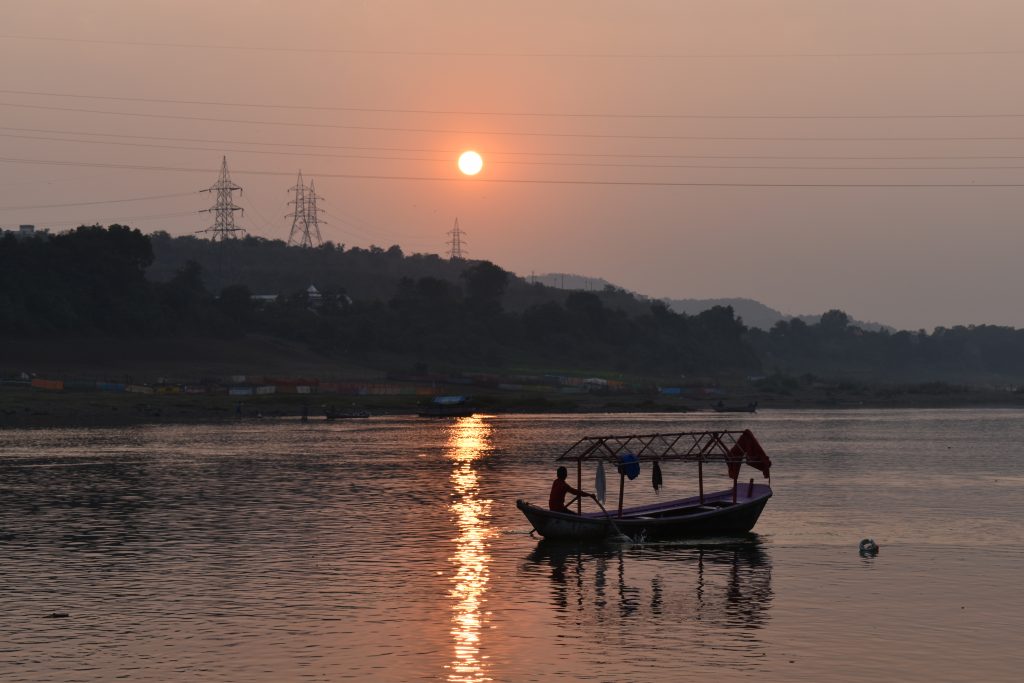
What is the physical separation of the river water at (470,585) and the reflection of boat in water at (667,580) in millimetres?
173

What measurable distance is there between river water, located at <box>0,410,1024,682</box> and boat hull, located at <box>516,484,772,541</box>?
2.50 feet

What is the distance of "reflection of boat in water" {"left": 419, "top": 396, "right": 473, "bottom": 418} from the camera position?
191 metres

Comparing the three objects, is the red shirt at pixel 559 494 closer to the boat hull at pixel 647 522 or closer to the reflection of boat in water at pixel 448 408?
the boat hull at pixel 647 522

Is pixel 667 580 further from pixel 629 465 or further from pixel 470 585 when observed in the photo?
pixel 629 465

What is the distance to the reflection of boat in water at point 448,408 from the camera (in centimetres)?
19138

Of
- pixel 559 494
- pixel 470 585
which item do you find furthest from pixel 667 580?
pixel 559 494

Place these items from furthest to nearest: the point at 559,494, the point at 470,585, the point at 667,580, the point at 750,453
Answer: the point at 750,453
the point at 559,494
the point at 667,580
the point at 470,585

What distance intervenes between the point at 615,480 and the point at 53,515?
41.6m

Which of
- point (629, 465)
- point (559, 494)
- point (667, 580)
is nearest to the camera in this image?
point (667, 580)

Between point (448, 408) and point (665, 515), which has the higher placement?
point (448, 408)

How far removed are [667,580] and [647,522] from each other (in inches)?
307

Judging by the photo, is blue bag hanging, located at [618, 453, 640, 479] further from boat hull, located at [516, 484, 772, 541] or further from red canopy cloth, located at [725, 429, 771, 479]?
red canopy cloth, located at [725, 429, 771, 479]

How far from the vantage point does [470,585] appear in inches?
1678

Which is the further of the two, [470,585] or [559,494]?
[559,494]
